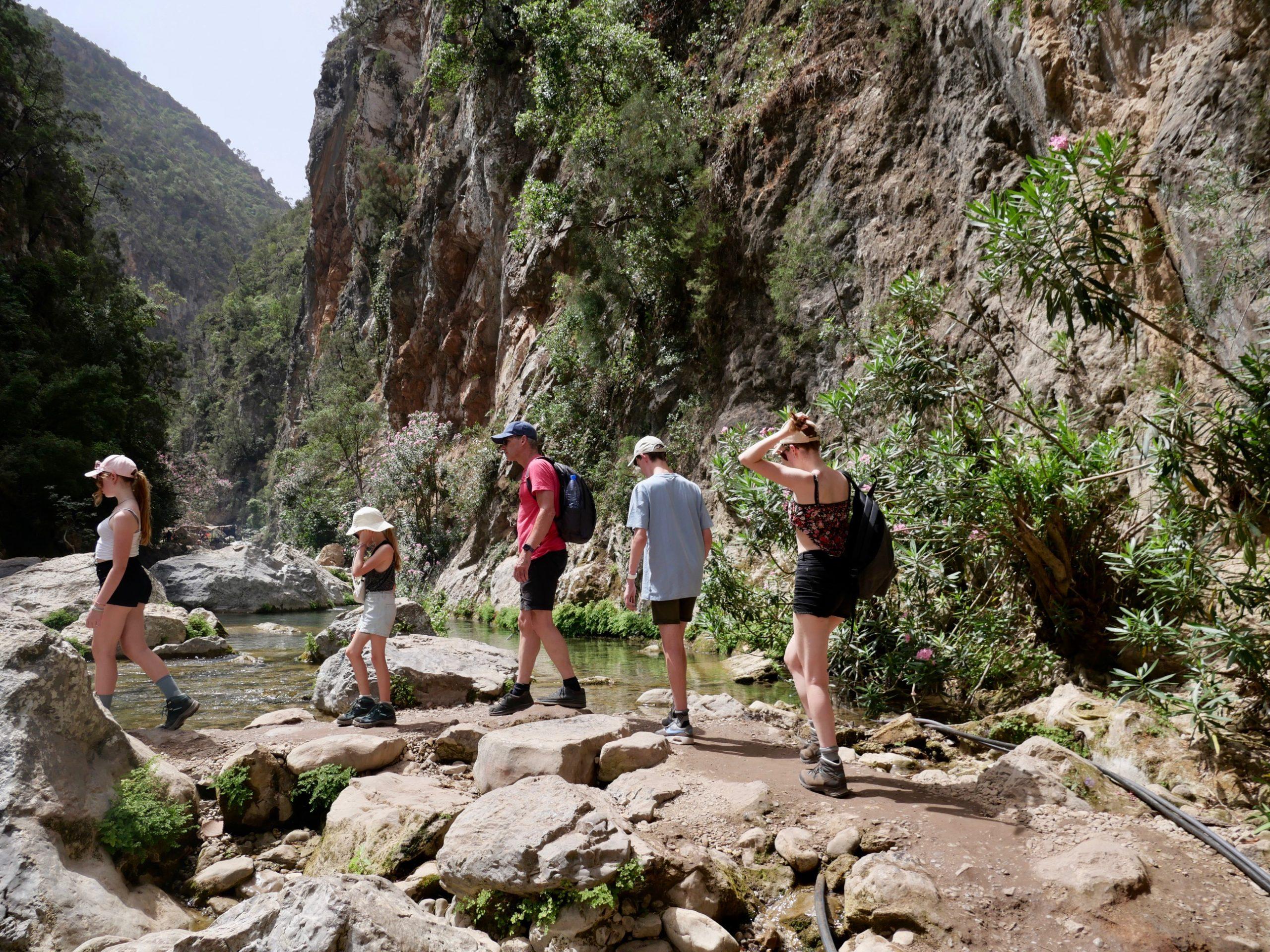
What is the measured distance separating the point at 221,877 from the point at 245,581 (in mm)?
19775

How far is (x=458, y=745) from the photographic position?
16.9 feet

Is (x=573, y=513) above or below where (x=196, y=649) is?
above

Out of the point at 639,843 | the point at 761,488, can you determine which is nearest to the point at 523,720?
the point at 639,843

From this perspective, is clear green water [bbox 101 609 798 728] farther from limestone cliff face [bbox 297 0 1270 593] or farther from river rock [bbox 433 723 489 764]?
limestone cliff face [bbox 297 0 1270 593]

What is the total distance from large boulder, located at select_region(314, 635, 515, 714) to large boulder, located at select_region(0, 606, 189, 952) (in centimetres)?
247

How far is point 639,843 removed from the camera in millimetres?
3191

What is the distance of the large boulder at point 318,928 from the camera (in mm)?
2303

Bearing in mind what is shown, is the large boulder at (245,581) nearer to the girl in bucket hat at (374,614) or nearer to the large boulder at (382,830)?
the girl in bucket hat at (374,614)

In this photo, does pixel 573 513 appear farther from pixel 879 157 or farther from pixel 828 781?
pixel 879 157

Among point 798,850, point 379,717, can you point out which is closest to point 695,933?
point 798,850

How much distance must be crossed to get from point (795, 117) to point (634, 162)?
3903 mm

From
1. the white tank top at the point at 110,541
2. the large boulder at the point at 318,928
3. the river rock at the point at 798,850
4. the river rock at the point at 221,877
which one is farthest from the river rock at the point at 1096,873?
the white tank top at the point at 110,541

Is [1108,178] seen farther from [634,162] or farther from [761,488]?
[634,162]

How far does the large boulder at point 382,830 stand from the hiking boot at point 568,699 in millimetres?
1702
